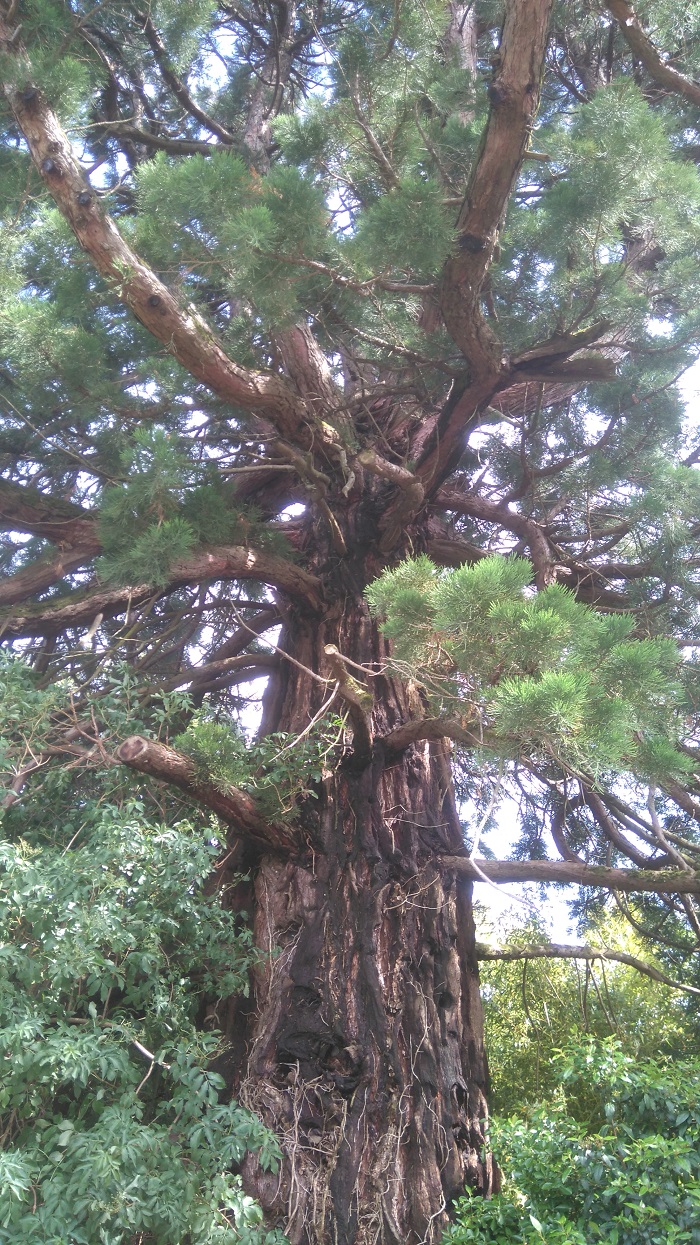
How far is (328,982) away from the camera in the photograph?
3.38m

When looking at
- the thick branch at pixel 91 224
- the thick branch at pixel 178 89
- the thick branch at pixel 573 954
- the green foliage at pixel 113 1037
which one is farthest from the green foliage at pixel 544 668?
the thick branch at pixel 178 89

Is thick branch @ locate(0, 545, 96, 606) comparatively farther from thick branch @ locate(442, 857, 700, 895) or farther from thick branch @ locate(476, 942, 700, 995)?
thick branch @ locate(476, 942, 700, 995)

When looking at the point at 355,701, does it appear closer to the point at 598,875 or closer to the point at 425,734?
the point at 425,734

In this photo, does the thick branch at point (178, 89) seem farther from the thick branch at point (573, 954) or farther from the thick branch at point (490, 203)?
the thick branch at point (573, 954)

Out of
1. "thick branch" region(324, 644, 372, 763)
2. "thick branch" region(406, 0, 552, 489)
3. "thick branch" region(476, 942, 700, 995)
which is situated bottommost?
"thick branch" region(476, 942, 700, 995)

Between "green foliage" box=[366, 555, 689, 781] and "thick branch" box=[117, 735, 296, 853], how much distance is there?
0.85m

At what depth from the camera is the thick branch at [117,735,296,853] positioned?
10.2 feet

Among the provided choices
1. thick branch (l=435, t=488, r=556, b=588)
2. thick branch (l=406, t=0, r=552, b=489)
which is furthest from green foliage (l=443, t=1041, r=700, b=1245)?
thick branch (l=406, t=0, r=552, b=489)

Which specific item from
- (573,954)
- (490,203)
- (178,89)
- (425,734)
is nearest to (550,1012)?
(573,954)

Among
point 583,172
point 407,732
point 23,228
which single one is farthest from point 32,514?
point 583,172

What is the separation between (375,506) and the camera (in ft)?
15.3

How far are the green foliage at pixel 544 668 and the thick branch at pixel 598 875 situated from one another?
2.26 feet

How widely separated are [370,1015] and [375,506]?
7.58ft

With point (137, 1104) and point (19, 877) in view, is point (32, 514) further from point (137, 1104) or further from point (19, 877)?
point (137, 1104)
